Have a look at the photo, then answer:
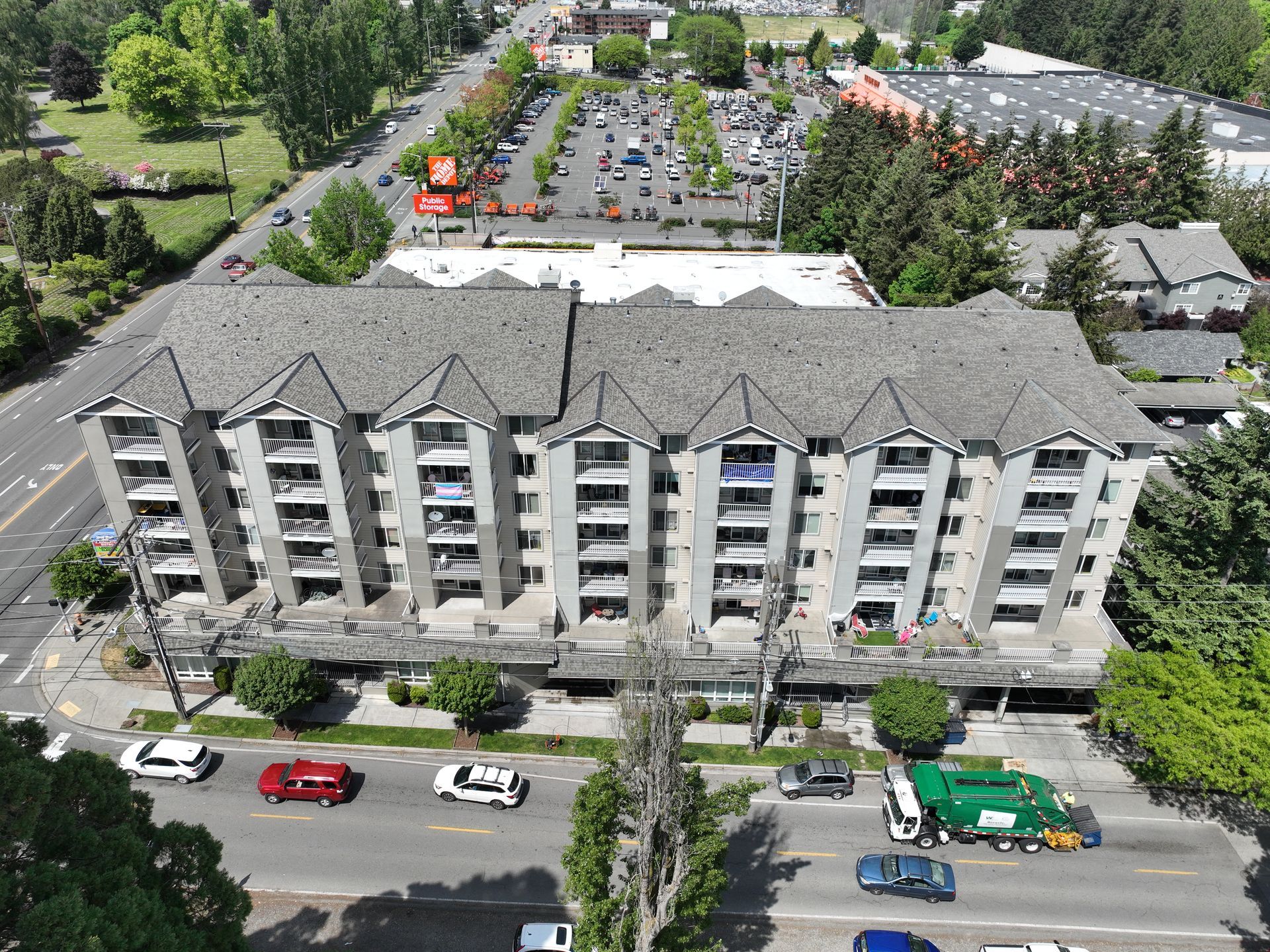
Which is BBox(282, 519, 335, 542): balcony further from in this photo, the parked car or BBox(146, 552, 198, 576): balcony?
the parked car

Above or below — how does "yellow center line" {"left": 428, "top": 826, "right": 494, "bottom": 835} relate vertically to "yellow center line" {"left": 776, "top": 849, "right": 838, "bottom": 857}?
below

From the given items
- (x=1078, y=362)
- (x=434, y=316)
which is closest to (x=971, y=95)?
(x=1078, y=362)

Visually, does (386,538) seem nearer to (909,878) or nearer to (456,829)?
(456,829)

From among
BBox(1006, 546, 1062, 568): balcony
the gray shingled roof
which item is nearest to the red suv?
the gray shingled roof

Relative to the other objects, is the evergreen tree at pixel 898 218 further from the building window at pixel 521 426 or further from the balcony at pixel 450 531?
the balcony at pixel 450 531

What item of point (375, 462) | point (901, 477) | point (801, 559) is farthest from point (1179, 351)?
point (375, 462)

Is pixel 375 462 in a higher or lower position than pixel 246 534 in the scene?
higher
